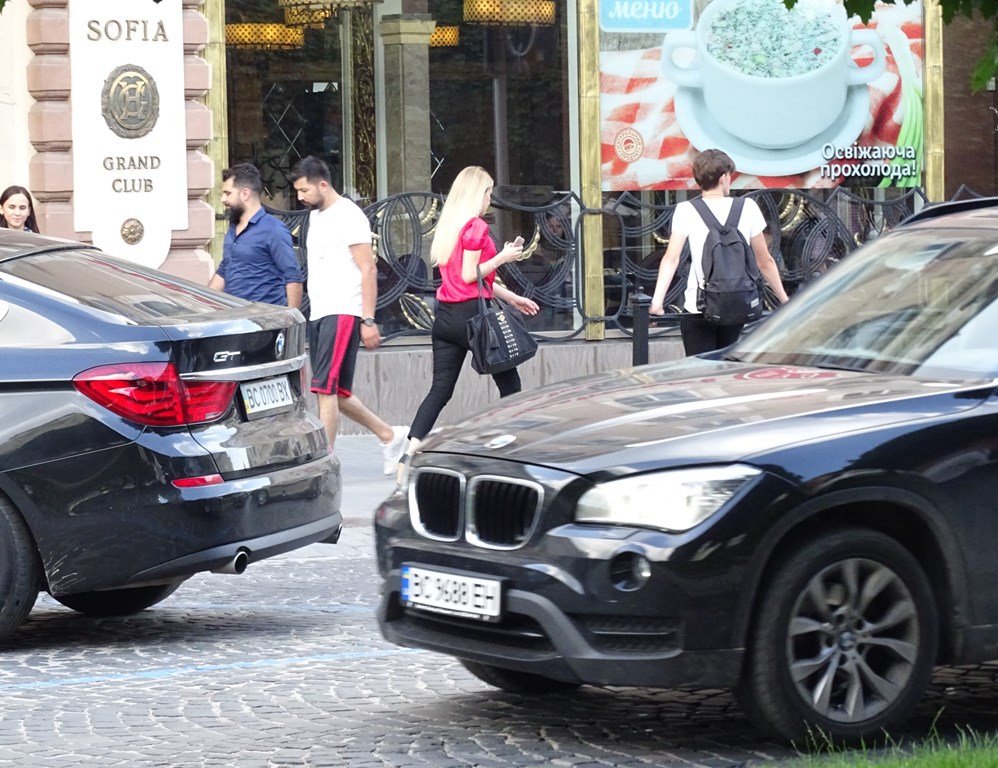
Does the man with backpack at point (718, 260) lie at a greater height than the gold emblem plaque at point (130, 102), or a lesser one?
lesser

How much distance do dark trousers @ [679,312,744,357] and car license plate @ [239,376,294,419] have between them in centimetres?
429

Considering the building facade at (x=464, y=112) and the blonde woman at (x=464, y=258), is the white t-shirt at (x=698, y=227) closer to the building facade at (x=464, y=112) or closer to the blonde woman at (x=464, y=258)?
the blonde woman at (x=464, y=258)

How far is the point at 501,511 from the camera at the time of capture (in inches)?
222

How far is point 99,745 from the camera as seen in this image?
591cm

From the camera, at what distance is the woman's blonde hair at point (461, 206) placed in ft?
37.4

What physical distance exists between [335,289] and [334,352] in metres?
0.36

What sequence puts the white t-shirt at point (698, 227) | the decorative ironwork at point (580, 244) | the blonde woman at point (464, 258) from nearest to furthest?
1. the blonde woman at point (464, 258)
2. the white t-shirt at point (698, 227)
3. the decorative ironwork at point (580, 244)

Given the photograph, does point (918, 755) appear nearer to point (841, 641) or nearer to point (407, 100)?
point (841, 641)

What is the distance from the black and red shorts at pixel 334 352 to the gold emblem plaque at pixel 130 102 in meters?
3.27

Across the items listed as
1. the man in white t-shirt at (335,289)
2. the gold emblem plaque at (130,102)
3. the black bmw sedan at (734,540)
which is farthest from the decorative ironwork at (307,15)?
the black bmw sedan at (734,540)

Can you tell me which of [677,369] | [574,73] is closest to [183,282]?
[677,369]

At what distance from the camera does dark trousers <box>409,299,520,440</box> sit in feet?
37.7

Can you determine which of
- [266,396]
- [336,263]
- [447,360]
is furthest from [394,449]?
[266,396]

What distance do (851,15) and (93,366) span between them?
2.90m
